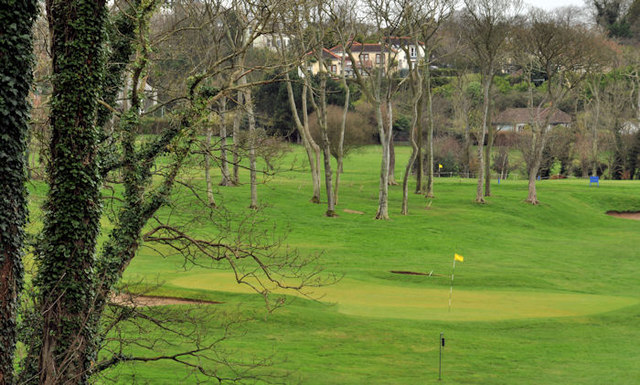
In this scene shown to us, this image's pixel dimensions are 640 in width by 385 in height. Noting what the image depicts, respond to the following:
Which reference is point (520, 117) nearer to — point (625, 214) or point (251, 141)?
point (625, 214)

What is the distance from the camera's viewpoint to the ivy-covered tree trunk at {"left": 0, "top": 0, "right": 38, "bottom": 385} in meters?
12.8

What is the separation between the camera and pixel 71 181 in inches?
588

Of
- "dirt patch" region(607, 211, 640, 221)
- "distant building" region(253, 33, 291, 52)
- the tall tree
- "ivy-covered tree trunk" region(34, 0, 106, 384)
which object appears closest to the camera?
"ivy-covered tree trunk" region(34, 0, 106, 384)

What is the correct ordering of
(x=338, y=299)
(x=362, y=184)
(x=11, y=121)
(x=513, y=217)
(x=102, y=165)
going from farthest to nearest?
(x=362, y=184)
(x=513, y=217)
(x=338, y=299)
(x=102, y=165)
(x=11, y=121)

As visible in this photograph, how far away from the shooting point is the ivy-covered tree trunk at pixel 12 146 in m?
12.8

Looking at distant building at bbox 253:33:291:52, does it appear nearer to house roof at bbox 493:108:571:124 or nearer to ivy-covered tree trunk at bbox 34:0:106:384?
ivy-covered tree trunk at bbox 34:0:106:384

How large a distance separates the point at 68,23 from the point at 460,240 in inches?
1400

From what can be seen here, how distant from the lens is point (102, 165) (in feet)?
56.7

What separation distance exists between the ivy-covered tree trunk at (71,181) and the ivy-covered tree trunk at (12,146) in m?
1.59

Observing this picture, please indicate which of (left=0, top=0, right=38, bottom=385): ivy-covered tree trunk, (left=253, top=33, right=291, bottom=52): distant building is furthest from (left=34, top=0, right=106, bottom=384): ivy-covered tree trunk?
(left=253, top=33, right=291, bottom=52): distant building

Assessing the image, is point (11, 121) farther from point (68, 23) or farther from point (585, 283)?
point (585, 283)

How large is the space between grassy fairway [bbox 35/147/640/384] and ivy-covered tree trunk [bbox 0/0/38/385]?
17.4 ft

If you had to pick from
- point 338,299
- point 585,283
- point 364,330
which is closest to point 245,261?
point 338,299

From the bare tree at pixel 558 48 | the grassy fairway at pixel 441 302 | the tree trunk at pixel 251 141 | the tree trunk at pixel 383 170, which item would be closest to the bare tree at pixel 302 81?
the tree trunk at pixel 251 141
